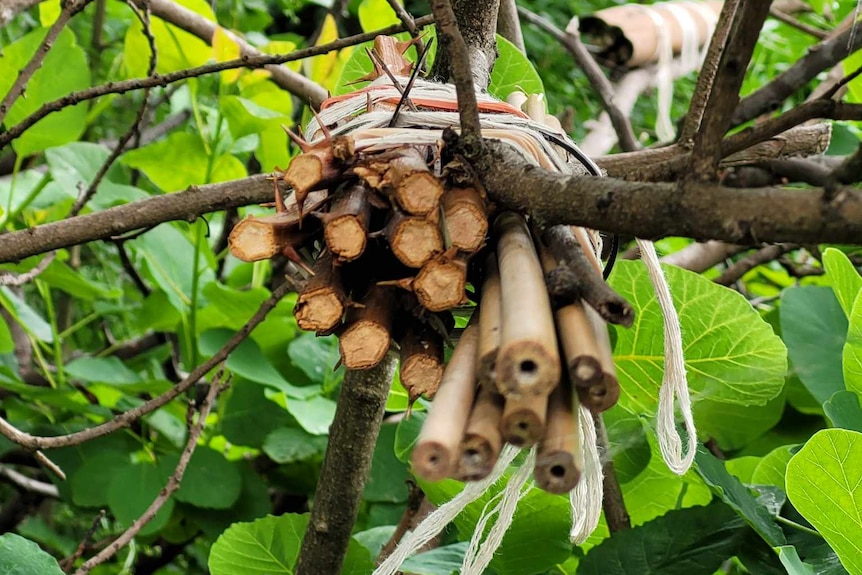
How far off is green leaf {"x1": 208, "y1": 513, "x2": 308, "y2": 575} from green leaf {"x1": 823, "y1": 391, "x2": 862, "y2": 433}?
475mm

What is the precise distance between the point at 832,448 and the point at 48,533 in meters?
1.27

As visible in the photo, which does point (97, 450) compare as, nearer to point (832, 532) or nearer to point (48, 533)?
point (48, 533)

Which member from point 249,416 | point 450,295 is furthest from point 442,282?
point 249,416

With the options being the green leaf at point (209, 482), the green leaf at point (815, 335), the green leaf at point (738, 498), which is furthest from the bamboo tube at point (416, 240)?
the green leaf at point (209, 482)

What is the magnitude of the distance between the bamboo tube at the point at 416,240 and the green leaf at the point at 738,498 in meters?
0.35

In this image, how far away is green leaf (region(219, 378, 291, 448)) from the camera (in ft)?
3.77

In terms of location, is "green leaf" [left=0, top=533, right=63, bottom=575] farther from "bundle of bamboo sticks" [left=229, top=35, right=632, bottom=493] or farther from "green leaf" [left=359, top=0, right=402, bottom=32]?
"green leaf" [left=359, top=0, right=402, bottom=32]

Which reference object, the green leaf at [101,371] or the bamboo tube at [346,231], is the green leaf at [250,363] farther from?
the bamboo tube at [346,231]

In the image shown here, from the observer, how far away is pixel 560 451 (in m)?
0.34

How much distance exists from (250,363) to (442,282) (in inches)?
26.9

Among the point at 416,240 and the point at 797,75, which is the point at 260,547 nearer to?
the point at 416,240

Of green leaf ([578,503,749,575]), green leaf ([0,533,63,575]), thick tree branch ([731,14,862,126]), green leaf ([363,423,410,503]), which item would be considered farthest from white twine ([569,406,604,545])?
thick tree branch ([731,14,862,126])

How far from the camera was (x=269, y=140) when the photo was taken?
111cm

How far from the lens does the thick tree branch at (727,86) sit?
0.34 meters
